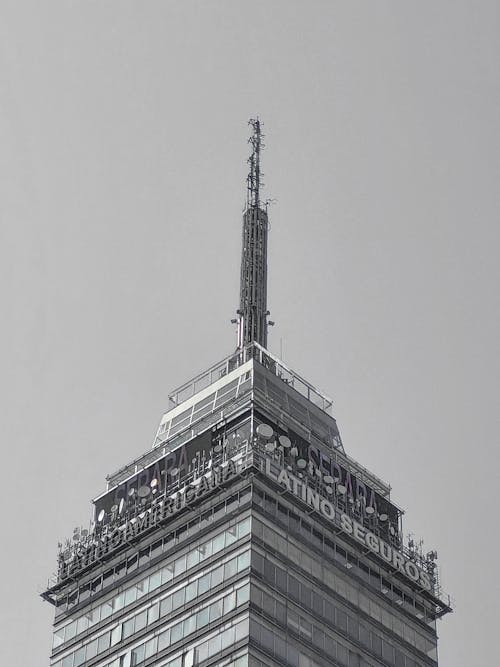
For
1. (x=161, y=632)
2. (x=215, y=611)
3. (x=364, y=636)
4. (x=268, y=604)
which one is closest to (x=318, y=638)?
(x=268, y=604)

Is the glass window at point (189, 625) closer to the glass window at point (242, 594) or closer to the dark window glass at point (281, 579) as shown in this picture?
the glass window at point (242, 594)

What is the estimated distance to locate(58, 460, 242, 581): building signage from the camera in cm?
16912

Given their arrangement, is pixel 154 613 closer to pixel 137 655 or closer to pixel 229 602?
pixel 137 655

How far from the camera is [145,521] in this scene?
6811 inches

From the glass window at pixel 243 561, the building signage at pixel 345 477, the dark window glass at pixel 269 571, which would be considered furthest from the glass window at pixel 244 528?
the building signage at pixel 345 477

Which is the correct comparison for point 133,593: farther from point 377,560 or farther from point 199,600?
point 377,560

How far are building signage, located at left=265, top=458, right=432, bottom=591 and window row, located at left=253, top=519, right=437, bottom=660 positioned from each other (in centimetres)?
423

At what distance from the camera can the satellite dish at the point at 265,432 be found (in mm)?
174125

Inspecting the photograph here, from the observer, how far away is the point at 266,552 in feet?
534

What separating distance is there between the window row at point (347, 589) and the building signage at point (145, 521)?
665 cm

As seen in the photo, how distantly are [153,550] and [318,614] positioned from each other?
50.4 feet

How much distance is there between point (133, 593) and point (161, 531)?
5.61 m

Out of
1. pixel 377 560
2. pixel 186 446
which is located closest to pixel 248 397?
pixel 186 446

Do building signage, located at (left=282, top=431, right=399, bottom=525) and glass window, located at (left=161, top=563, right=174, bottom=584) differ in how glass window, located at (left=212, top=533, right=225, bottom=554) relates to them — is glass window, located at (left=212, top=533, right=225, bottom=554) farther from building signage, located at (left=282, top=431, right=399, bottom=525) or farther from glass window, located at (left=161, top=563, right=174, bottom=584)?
building signage, located at (left=282, top=431, right=399, bottom=525)
